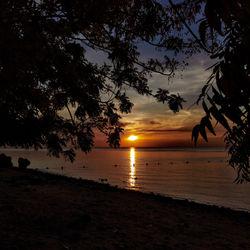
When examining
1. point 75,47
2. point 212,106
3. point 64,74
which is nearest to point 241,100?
point 212,106

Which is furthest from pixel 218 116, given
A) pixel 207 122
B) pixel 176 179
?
pixel 176 179

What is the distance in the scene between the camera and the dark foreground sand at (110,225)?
15.3 ft

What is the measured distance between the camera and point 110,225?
580cm

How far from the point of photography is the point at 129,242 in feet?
15.7

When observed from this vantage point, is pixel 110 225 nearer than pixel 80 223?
No

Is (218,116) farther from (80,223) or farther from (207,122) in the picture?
(80,223)

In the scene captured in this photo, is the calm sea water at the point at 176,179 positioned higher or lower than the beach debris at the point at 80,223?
lower

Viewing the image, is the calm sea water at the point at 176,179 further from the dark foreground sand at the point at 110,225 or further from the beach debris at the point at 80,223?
the beach debris at the point at 80,223

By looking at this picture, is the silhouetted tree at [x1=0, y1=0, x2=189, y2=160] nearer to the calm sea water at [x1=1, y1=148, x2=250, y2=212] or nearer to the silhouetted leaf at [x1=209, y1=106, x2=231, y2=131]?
the silhouetted leaf at [x1=209, y1=106, x2=231, y2=131]

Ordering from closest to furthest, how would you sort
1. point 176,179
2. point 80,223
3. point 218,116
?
1. point 218,116
2. point 80,223
3. point 176,179

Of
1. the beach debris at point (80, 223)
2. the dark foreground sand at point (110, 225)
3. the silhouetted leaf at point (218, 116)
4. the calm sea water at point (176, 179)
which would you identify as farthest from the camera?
the calm sea water at point (176, 179)

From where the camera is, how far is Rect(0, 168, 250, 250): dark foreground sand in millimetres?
4652

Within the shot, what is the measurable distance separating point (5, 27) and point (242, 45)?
2598 mm

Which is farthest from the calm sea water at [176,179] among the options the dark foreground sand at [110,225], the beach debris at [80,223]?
the beach debris at [80,223]
